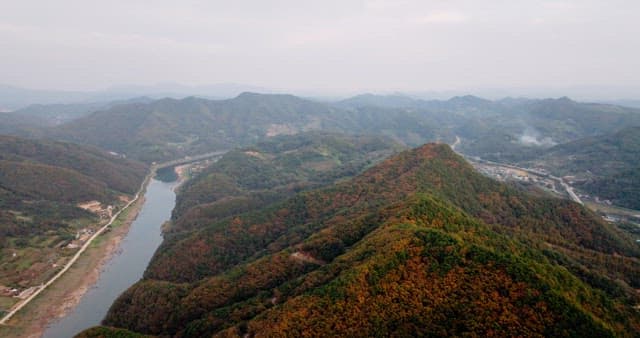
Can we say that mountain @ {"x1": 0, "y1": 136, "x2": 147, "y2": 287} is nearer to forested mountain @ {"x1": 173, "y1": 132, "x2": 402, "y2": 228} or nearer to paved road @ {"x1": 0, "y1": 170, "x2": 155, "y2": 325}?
paved road @ {"x1": 0, "y1": 170, "x2": 155, "y2": 325}

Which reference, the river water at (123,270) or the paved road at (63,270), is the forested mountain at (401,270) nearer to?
the river water at (123,270)

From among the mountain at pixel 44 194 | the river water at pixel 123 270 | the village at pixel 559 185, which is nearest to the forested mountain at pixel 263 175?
the river water at pixel 123 270

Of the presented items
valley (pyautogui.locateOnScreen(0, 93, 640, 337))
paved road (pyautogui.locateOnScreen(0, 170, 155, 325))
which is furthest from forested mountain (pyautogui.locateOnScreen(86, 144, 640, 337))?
paved road (pyautogui.locateOnScreen(0, 170, 155, 325))

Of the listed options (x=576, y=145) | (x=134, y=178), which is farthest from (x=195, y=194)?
(x=576, y=145)

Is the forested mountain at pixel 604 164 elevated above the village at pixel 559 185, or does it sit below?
above

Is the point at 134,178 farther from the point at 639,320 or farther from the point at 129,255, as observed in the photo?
the point at 639,320

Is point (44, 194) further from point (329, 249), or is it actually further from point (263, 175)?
point (329, 249)
